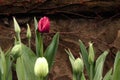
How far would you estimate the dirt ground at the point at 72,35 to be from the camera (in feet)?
5.39

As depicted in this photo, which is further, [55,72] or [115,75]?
[55,72]

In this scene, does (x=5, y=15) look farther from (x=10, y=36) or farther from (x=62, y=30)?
(x=62, y=30)

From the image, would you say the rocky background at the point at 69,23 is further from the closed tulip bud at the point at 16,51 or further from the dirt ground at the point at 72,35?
the closed tulip bud at the point at 16,51

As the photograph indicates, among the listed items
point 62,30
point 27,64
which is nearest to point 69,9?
point 62,30

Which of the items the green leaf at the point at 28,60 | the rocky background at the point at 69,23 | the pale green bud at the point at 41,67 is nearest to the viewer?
the pale green bud at the point at 41,67

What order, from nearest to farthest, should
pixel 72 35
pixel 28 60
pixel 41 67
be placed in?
pixel 41 67 → pixel 28 60 → pixel 72 35

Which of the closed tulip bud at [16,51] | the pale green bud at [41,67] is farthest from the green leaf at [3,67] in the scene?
the pale green bud at [41,67]

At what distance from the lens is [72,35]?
166cm

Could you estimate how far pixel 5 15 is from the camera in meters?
1.63

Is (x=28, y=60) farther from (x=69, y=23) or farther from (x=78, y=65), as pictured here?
(x=69, y=23)

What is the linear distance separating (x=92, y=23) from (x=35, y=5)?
0.90 ft

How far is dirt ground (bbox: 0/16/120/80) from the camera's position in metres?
1.64

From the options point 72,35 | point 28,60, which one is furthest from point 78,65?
point 72,35

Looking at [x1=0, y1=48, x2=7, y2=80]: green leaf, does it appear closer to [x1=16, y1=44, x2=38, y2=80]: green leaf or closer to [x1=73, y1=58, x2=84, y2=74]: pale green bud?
[x1=16, y1=44, x2=38, y2=80]: green leaf
